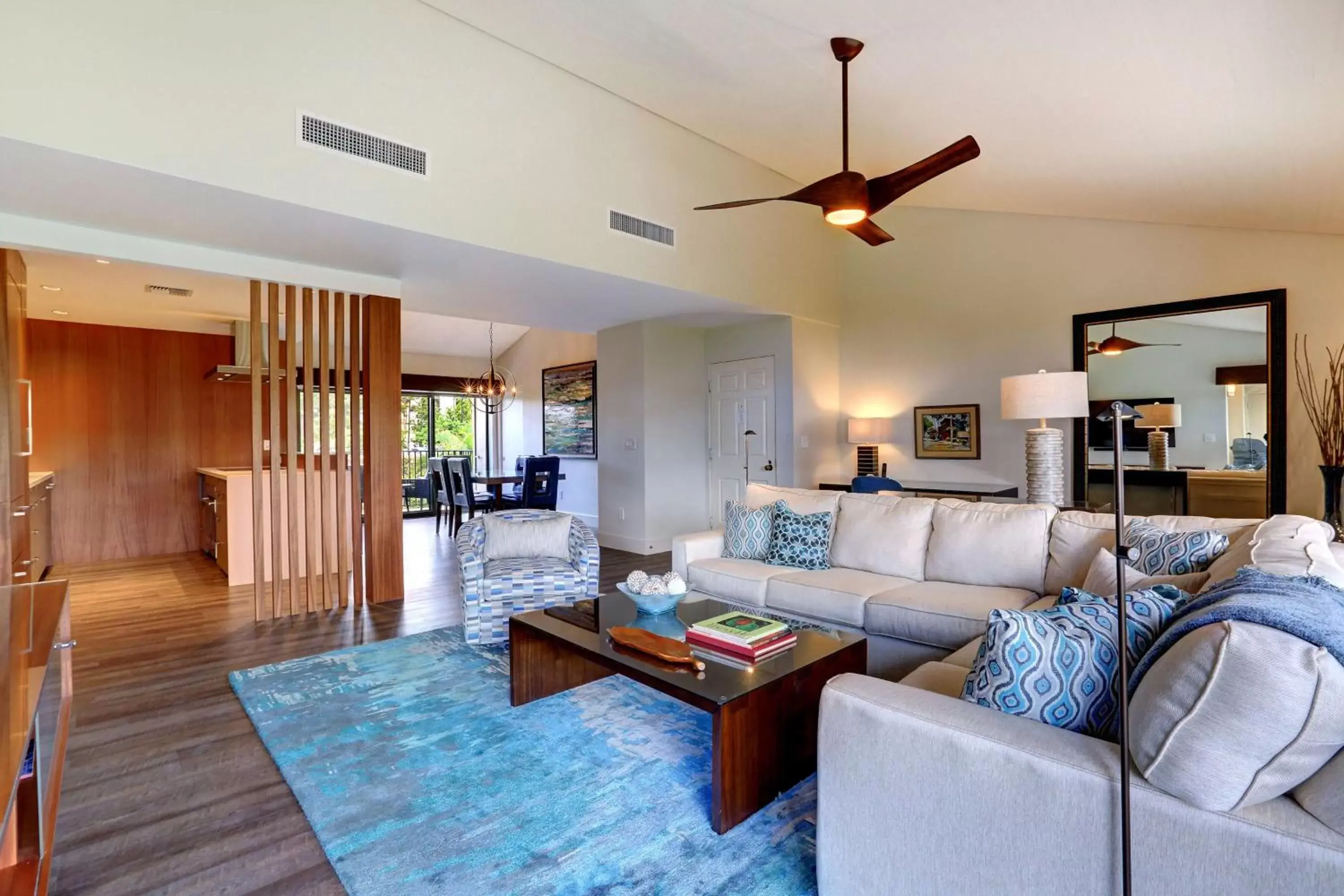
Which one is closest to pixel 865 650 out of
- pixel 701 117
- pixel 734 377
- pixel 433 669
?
pixel 433 669

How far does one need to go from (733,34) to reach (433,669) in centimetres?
367

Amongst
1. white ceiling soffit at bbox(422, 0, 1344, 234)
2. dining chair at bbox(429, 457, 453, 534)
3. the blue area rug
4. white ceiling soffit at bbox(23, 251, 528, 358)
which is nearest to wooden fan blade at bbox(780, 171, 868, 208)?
white ceiling soffit at bbox(422, 0, 1344, 234)

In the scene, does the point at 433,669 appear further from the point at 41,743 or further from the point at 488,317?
the point at 488,317

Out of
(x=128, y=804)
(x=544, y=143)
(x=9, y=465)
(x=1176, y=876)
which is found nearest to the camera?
(x=1176, y=876)

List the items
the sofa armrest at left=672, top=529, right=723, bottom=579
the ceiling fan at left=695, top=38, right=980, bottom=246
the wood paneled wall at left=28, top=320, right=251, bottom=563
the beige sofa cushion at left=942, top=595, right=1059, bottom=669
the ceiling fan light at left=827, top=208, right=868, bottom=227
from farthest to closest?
the wood paneled wall at left=28, top=320, right=251, bottom=563 < the sofa armrest at left=672, top=529, right=723, bottom=579 < the ceiling fan light at left=827, top=208, right=868, bottom=227 < the ceiling fan at left=695, top=38, right=980, bottom=246 < the beige sofa cushion at left=942, top=595, right=1059, bottom=669

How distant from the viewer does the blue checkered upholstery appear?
11.5 feet

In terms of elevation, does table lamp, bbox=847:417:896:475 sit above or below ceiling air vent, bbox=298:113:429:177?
below

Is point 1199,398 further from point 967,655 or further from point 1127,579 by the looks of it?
point 967,655

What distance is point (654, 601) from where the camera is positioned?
2811 mm

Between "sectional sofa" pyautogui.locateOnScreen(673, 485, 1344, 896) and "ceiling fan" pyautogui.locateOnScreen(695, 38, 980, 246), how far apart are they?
80.1 inches

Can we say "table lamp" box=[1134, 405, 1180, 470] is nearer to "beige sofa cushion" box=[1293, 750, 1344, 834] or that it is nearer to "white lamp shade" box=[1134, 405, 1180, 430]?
"white lamp shade" box=[1134, 405, 1180, 430]

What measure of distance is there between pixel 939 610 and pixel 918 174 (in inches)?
83.7

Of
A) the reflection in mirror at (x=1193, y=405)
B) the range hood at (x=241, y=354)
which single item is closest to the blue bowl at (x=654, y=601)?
the reflection in mirror at (x=1193, y=405)

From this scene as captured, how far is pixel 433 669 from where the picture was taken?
3.27 metres
